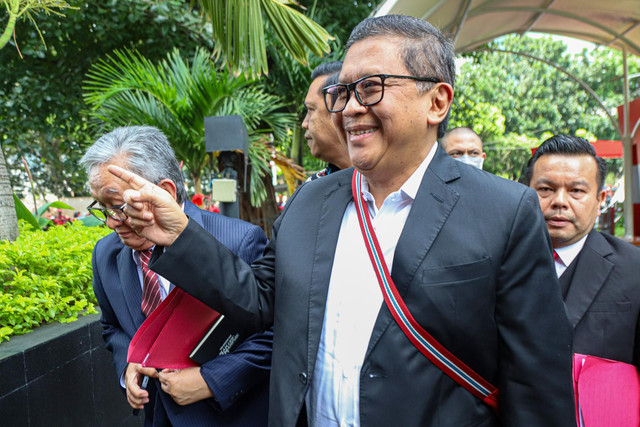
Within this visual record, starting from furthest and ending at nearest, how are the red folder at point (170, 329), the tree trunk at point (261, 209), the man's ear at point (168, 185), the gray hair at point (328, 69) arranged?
1. the tree trunk at point (261, 209)
2. the gray hair at point (328, 69)
3. the man's ear at point (168, 185)
4. the red folder at point (170, 329)

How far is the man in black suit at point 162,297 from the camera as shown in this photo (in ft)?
6.15

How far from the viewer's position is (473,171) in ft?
5.08

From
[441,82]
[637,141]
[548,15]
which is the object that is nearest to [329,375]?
[441,82]

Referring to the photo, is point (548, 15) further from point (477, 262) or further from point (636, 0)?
point (477, 262)

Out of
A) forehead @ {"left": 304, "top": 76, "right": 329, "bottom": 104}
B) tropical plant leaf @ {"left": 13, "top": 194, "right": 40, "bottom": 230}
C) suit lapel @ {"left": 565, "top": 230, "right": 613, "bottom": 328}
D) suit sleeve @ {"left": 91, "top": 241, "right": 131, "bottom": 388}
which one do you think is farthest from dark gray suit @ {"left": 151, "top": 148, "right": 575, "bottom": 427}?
tropical plant leaf @ {"left": 13, "top": 194, "right": 40, "bottom": 230}

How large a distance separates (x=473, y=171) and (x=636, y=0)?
272 inches

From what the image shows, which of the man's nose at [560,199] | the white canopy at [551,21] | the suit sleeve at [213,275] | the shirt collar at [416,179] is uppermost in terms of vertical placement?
the white canopy at [551,21]

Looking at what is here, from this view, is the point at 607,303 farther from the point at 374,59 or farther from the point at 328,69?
the point at 328,69

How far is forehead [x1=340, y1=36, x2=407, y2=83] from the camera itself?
4.71 ft

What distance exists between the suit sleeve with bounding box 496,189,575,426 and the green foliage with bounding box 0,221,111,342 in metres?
2.32

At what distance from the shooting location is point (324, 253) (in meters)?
1.56

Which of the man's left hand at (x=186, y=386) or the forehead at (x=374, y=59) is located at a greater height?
the forehead at (x=374, y=59)

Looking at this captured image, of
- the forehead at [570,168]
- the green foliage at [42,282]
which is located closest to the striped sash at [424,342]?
the forehead at [570,168]

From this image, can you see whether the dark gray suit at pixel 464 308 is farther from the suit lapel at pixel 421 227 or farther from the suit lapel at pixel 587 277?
the suit lapel at pixel 587 277
